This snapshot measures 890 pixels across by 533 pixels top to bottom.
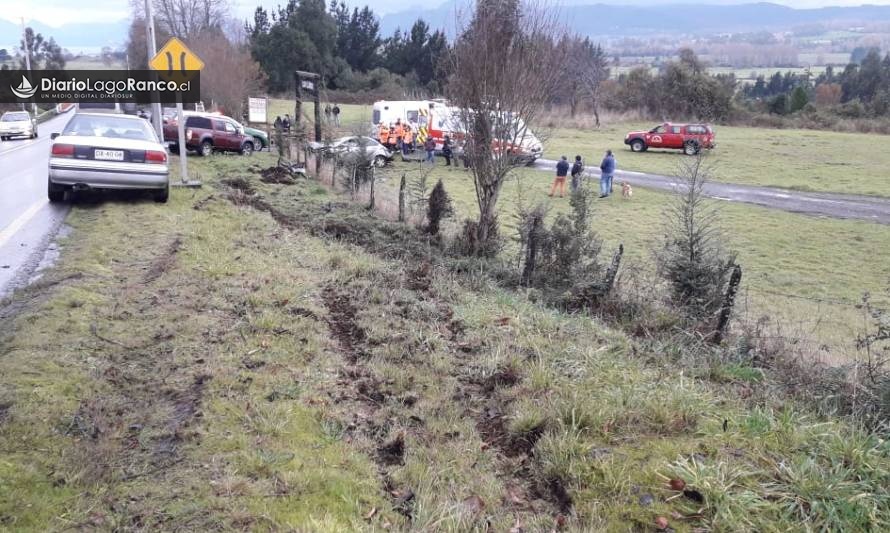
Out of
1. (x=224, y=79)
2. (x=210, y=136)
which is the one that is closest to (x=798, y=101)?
(x=224, y=79)

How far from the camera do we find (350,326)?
547 centimetres

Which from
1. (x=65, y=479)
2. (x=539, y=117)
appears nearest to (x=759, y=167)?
(x=539, y=117)

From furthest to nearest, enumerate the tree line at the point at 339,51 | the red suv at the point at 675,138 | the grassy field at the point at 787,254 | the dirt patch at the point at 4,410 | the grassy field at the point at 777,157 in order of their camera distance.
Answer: the tree line at the point at 339,51 < the red suv at the point at 675,138 < the grassy field at the point at 777,157 < the grassy field at the point at 787,254 < the dirt patch at the point at 4,410

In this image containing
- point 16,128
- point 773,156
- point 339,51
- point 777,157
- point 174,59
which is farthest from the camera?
point 339,51

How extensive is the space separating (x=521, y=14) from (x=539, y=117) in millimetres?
1659

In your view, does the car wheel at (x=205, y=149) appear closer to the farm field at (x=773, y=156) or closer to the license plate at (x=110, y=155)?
the farm field at (x=773, y=156)

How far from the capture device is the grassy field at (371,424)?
2.88m

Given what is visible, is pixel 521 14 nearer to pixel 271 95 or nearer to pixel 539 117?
pixel 539 117

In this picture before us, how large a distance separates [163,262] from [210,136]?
18.0m

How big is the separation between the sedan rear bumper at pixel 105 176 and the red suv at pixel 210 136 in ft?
43.0

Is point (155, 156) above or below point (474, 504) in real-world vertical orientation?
above

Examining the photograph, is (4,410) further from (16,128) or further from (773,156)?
(773,156)

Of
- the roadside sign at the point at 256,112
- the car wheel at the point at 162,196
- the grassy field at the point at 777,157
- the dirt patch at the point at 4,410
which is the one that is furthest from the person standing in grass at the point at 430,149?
the dirt patch at the point at 4,410

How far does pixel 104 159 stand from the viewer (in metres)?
9.33
